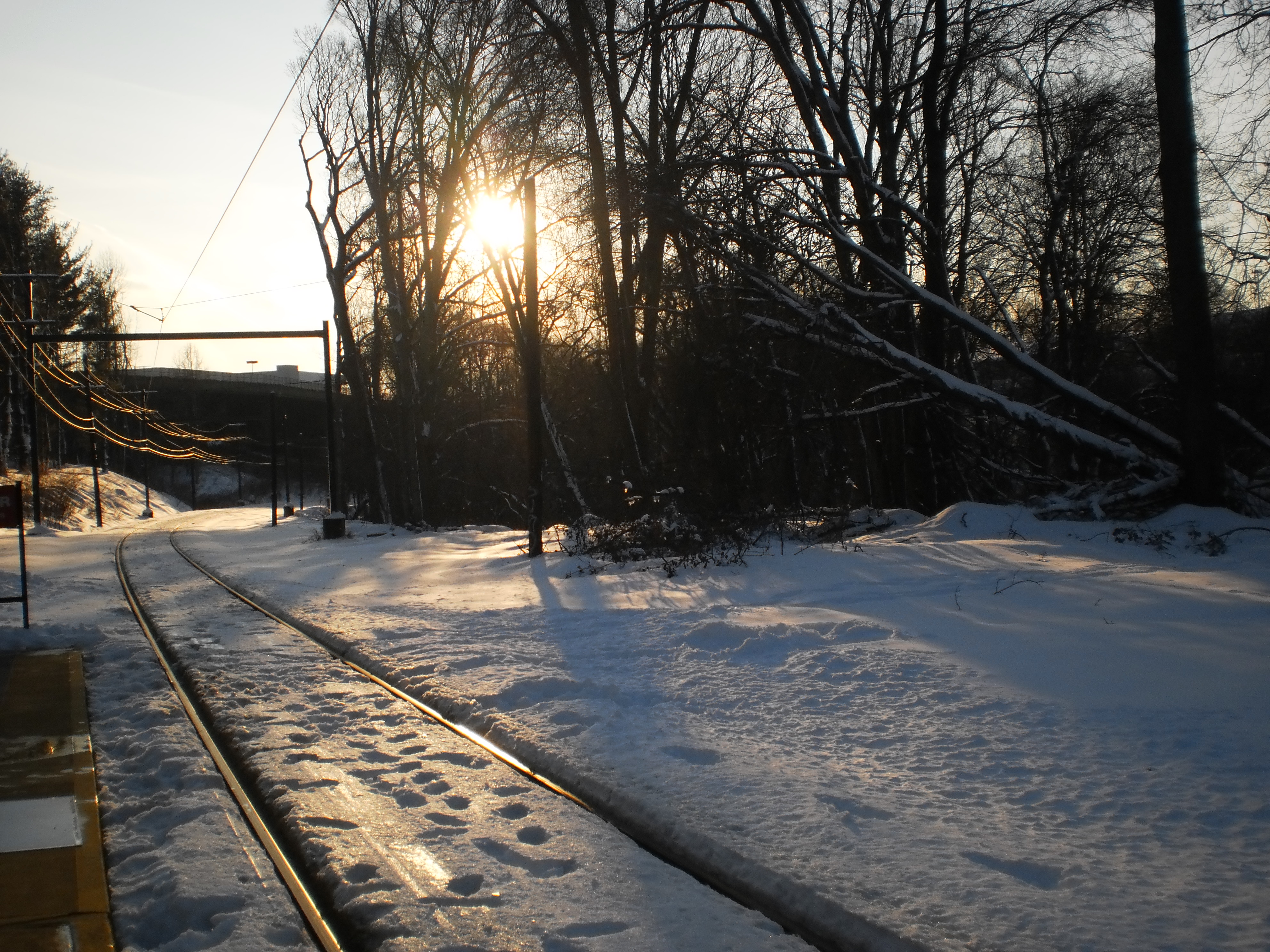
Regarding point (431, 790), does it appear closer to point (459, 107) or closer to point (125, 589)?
point (125, 589)

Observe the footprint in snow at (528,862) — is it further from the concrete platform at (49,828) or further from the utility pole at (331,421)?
the utility pole at (331,421)

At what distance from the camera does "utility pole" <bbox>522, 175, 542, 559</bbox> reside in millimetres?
15539

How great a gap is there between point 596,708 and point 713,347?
1155cm

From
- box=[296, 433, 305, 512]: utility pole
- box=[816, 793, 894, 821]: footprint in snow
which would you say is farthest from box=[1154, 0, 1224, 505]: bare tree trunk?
box=[296, 433, 305, 512]: utility pole

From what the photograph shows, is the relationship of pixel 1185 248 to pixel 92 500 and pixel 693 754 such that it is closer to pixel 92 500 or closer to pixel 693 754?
pixel 693 754

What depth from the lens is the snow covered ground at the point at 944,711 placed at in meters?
3.30

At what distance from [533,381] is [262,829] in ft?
41.3

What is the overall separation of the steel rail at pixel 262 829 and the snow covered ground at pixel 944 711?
1.36 metres

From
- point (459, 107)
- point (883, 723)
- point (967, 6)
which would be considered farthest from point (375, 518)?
point (883, 723)

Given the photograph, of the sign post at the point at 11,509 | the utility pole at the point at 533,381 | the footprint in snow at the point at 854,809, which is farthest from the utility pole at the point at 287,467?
the footprint in snow at the point at 854,809

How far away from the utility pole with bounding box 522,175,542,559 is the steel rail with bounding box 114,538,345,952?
8.73m

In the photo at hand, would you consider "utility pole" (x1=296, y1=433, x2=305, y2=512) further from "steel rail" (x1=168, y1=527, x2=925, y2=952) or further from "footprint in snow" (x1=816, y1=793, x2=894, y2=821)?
"footprint in snow" (x1=816, y1=793, x2=894, y2=821)

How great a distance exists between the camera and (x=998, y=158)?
2175 cm

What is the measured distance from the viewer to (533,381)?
1633cm
